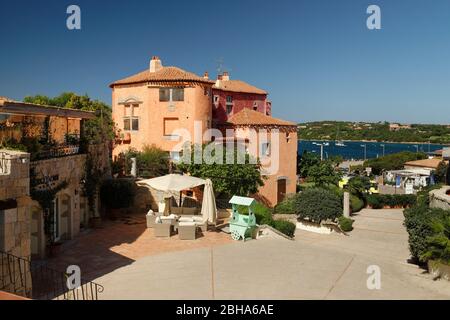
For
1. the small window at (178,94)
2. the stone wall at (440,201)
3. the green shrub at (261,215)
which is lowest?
the green shrub at (261,215)

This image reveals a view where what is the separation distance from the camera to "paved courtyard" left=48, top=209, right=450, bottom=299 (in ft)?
34.5

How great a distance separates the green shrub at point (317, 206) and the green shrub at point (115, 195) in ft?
37.1

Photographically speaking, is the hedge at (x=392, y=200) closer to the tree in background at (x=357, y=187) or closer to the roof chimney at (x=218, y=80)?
the tree in background at (x=357, y=187)

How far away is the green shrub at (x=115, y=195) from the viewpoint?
20.8 metres

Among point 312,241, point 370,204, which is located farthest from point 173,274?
point 370,204

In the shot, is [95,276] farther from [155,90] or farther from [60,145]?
[155,90]

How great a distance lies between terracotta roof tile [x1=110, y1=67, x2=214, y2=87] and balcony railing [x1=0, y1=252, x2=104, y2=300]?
66.7ft

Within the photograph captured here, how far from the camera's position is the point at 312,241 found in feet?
74.5

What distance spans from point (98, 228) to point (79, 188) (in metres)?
2.16

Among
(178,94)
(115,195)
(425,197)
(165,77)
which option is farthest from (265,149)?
(115,195)

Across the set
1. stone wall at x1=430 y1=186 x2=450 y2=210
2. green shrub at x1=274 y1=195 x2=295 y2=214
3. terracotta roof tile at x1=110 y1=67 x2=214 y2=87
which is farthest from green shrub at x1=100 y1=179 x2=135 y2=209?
stone wall at x1=430 y1=186 x2=450 y2=210

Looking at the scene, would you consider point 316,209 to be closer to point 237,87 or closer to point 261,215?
point 261,215

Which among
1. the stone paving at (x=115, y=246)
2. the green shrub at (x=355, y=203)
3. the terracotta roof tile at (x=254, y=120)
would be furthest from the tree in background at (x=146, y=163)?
the green shrub at (x=355, y=203)
